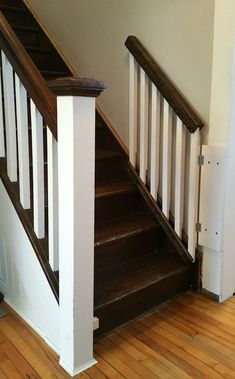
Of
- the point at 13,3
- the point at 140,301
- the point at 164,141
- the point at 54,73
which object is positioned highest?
the point at 13,3

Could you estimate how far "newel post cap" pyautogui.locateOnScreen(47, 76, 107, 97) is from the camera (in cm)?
132

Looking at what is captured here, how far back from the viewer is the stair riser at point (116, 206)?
7.63ft

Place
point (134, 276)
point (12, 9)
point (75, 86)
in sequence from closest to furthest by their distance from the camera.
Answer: point (75, 86)
point (134, 276)
point (12, 9)

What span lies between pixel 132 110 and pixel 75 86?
3.87ft

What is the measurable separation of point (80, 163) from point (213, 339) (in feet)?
3.79

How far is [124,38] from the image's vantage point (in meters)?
2.49

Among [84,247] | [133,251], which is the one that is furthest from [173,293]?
[84,247]

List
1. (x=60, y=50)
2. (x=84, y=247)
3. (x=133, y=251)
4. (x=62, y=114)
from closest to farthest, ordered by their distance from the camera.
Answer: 1. (x=62, y=114)
2. (x=84, y=247)
3. (x=133, y=251)
4. (x=60, y=50)

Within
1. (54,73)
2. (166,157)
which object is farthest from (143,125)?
(54,73)

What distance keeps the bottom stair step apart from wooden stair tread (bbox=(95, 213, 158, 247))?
207 millimetres

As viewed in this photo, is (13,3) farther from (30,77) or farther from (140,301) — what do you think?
(140,301)

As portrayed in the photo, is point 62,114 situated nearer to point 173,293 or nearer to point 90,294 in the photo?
point 90,294

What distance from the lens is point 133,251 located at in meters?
2.28

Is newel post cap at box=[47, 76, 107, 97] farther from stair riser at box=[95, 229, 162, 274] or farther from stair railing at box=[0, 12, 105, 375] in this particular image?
stair riser at box=[95, 229, 162, 274]
